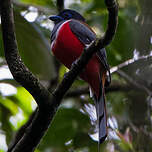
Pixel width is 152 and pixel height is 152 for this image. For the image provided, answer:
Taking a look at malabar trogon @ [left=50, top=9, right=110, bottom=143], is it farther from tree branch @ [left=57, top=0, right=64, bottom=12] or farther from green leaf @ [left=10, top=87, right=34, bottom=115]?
green leaf @ [left=10, top=87, right=34, bottom=115]

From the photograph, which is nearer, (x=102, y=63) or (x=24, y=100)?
(x=102, y=63)

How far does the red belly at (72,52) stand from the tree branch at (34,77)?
0.98m

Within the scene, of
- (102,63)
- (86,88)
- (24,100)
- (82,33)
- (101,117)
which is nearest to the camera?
(101,117)

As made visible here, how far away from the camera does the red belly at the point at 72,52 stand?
3.22 m

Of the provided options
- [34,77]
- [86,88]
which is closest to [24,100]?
[86,88]

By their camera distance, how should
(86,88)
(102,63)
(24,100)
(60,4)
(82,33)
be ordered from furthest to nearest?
(24,100) → (86,88) → (60,4) → (82,33) → (102,63)

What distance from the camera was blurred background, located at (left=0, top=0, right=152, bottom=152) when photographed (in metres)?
3.55

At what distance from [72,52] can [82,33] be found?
0.22m

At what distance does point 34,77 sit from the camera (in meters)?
2.13

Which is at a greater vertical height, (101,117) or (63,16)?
(63,16)

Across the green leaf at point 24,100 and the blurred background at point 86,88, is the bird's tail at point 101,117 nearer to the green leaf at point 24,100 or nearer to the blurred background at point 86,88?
the blurred background at point 86,88

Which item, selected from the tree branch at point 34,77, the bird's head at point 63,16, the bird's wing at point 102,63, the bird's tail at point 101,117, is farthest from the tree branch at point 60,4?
the tree branch at point 34,77

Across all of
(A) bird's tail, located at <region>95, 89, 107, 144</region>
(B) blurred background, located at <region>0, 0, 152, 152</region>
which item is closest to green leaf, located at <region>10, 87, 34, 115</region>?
(B) blurred background, located at <region>0, 0, 152, 152</region>

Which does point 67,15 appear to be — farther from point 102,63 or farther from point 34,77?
point 34,77
